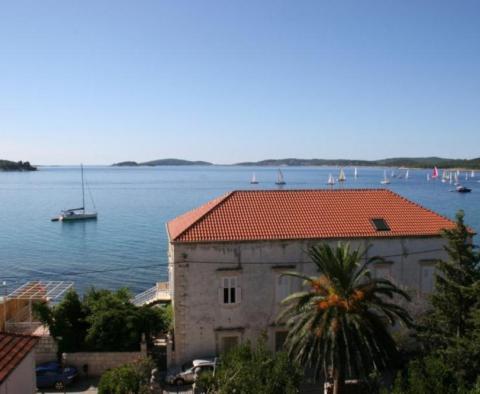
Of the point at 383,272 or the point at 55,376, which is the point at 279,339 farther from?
the point at 55,376

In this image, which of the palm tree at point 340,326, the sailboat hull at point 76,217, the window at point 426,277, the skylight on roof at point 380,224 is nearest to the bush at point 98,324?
the palm tree at point 340,326

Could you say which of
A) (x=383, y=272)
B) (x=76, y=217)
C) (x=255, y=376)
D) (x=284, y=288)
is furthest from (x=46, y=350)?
(x=76, y=217)

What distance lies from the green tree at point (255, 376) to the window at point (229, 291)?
5.72 meters

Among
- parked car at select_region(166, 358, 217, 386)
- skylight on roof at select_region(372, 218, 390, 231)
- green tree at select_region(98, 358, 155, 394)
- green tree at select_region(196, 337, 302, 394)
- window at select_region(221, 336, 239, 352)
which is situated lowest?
parked car at select_region(166, 358, 217, 386)

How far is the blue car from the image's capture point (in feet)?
74.5

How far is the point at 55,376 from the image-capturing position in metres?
22.8

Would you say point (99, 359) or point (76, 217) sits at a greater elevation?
point (99, 359)

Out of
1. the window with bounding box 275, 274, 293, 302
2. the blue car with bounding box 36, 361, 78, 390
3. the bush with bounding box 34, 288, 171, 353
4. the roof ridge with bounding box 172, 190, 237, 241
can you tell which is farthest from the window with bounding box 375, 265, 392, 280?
the blue car with bounding box 36, 361, 78, 390

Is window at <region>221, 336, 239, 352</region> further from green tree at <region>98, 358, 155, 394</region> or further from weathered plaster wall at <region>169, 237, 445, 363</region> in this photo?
green tree at <region>98, 358, 155, 394</region>

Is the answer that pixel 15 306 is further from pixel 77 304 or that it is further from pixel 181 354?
pixel 181 354

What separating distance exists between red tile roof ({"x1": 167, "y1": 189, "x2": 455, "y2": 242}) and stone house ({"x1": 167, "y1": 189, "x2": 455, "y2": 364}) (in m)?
0.05

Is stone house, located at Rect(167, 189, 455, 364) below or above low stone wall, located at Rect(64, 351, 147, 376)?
above

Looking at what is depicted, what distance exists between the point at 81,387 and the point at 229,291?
26.3ft

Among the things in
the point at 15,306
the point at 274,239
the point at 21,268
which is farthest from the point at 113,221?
the point at 274,239
